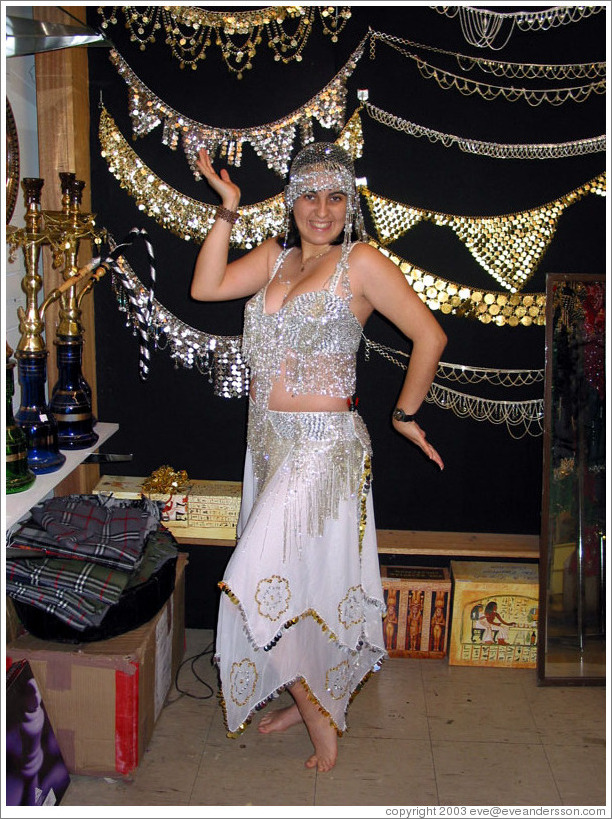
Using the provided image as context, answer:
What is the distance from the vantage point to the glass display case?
115 inches

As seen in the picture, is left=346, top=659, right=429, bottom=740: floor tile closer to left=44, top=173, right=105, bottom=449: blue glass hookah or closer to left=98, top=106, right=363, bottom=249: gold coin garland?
left=44, top=173, right=105, bottom=449: blue glass hookah

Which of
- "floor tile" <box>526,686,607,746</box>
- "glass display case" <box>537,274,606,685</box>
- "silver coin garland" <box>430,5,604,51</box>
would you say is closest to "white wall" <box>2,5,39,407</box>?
"silver coin garland" <box>430,5,604,51</box>

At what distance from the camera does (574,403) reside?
296 centimetres

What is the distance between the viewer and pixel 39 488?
7.31 feet

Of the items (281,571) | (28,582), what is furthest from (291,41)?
(28,582)

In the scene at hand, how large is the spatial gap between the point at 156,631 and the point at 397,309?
48.6 inches

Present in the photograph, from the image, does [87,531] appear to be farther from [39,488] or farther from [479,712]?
[479,712]

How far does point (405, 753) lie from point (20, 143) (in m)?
2.40

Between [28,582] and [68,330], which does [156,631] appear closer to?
[28,582]

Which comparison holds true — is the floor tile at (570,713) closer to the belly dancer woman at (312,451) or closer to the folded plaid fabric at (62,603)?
the belly dancer woman at (312,451)

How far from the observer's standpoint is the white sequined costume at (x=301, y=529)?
7.55ft

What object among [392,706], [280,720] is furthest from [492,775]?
[280,720]

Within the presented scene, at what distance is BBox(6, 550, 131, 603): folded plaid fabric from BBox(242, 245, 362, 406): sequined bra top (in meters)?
0.70

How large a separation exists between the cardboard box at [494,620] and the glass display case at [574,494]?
0.07 meters
